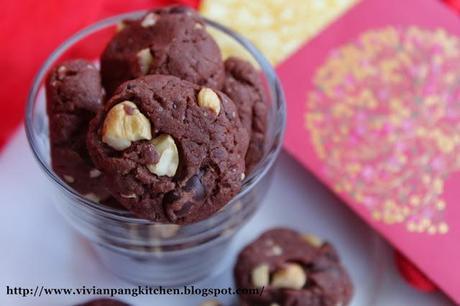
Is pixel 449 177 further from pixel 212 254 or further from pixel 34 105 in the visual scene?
pixel 34 105

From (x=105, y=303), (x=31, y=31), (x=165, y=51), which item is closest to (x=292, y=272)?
(x=105, y=303)

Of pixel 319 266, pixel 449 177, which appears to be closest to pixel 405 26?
pixel 449 177

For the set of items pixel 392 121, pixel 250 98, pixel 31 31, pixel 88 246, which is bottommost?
pixel 88 246

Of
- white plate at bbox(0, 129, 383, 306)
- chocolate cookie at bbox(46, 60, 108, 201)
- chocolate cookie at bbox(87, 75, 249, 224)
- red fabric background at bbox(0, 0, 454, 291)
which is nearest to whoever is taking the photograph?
chocolate cookie at bbox(87, 75, 249, 224)

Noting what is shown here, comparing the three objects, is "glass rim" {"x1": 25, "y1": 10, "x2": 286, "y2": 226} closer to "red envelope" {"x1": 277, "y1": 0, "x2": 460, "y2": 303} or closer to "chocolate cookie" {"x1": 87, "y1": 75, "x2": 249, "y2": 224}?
"chocolate cookie" {"x1": 87, "y1": 75, "x2": 249, "y2": 224}

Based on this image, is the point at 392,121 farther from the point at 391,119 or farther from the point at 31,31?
the point at 31,31

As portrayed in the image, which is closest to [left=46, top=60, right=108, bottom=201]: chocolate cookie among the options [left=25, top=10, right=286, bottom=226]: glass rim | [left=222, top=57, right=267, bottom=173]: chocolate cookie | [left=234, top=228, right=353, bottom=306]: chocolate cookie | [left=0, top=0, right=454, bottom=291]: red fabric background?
[left=25, top=10, right=286, bottom=226]: glass rim

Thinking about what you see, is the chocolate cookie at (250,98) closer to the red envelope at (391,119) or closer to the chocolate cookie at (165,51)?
the chocolate cookie at (165,51)
